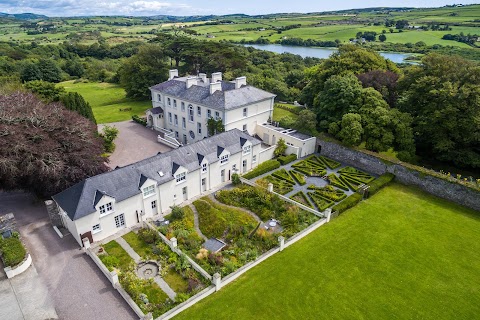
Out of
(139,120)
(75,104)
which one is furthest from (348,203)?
(139,120)

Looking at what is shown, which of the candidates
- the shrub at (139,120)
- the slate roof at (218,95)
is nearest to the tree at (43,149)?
the slate roof at (218,95)

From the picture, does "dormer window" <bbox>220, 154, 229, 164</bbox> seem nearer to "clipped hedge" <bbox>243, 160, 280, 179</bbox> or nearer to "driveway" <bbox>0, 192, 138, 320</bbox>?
"clipped hedge" <bbox>243, 160, 280, 179</bbox>

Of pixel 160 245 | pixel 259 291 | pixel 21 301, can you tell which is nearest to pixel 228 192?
pixel 160 245

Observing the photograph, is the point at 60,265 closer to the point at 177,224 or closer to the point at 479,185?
the point at 177,224

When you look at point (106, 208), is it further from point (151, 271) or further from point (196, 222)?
point (196, 222)

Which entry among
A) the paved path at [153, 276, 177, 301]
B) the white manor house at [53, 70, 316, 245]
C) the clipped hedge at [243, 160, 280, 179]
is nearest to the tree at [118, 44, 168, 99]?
the white manor house at [53, 70, 316, 245]

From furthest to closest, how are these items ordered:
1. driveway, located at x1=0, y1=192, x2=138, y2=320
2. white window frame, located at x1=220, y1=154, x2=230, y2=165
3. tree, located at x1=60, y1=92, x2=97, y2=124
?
tree, located at x1=60, y1=92, x2=97, y2=124, white window frame, located at x1=220, y1=154, x2=230, y2=165, driveway, located at x1=0, y1=192, x2=138, y2=320
